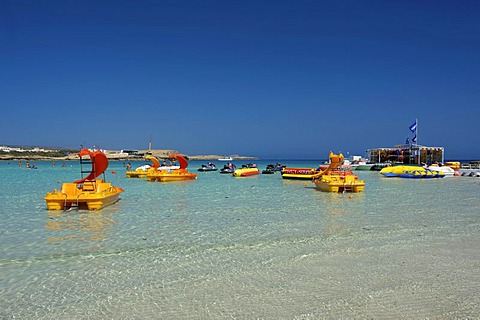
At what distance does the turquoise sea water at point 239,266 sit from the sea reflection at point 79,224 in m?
0.04

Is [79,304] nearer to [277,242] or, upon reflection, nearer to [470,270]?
[277,242]

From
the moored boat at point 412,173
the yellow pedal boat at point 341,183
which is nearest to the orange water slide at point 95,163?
the yellow pedal boat at point 341,183

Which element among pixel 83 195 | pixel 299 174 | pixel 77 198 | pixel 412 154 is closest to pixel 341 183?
pixel 83 195

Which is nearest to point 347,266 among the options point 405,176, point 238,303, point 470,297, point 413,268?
point 413,268

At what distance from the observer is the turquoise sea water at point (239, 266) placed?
5832mm

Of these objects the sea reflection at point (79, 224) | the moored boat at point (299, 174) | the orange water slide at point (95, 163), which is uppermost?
the orange water slide at point (95, 163)

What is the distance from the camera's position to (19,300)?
6121 mm

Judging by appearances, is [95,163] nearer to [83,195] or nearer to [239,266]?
[83,195]

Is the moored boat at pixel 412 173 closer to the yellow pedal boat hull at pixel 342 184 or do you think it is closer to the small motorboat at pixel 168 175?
the yellow pedal boat hull at pixel 342 184

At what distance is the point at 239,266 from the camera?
7.98 meters

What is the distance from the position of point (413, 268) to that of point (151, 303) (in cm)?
523

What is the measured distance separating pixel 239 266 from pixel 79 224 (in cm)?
721

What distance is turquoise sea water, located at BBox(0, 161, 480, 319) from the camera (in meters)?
5.83

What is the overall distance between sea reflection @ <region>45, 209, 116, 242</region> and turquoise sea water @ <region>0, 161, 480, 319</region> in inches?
1.4
